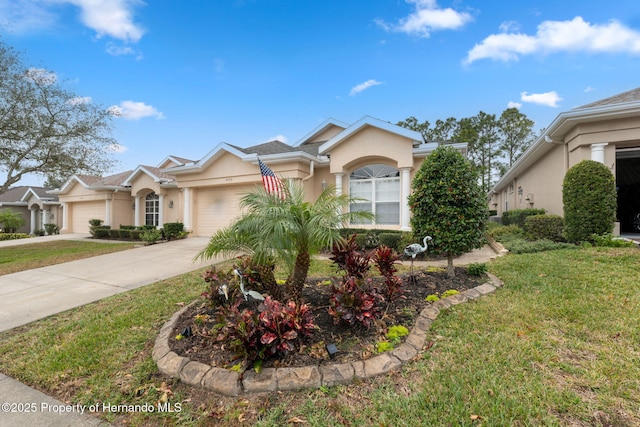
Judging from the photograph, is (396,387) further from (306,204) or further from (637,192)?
(637,192)

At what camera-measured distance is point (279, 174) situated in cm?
1145

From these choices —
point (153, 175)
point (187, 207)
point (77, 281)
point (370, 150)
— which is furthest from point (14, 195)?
point (370, 150)

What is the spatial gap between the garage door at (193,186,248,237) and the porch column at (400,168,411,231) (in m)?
7.40

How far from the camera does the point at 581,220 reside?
7445 mm

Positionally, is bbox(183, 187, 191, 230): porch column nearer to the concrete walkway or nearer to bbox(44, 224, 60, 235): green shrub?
the concrete walkway

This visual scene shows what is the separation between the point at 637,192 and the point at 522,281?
12.9 metres

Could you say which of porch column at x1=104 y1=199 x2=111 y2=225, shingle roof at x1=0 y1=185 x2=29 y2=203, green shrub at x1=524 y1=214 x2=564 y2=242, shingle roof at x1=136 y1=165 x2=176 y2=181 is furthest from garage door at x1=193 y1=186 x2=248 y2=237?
shingle roof at x1=0 y1=185 x2=29 y2=203

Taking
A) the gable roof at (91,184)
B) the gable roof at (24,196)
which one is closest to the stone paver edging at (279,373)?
the gable roof at (91,184)

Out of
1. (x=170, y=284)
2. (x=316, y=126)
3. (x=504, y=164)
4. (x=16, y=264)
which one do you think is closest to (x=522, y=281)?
(x=170, y=284)

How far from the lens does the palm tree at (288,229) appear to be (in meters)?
3.33

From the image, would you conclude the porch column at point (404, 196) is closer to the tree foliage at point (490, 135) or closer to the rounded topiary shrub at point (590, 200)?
the rounded topiary shrub at point (590, 200)

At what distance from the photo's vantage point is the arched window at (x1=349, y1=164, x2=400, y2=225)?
10922 mm

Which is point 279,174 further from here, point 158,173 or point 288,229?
point 158,173

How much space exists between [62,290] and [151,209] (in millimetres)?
12886
